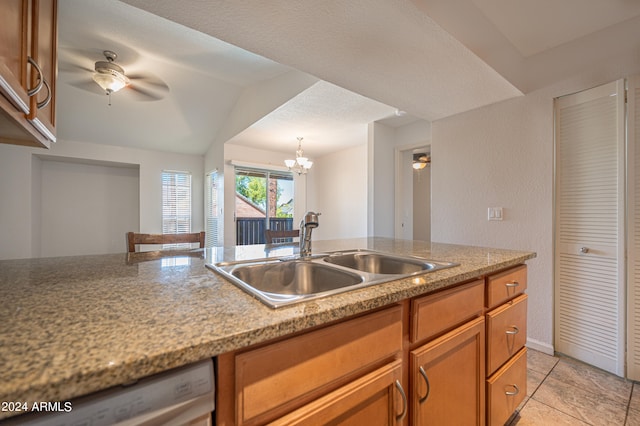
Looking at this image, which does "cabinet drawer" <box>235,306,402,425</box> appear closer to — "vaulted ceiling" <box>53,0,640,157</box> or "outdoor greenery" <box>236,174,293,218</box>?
"vaulted ceiling" <box>53,0,640,157</box>

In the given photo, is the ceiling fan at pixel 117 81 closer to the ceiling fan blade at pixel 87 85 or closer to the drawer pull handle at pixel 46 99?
the ceiling fan blade at pixel 87 85

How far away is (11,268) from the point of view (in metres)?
0.97

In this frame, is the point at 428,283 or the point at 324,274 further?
the point at 324,274

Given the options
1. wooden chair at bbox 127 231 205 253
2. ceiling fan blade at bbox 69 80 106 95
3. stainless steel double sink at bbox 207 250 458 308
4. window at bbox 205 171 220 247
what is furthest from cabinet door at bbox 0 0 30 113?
window at bbox 205 171 220 247

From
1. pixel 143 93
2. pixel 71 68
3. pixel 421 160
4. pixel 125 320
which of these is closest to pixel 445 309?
pixel 125 320

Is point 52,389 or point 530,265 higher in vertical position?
point 52,389

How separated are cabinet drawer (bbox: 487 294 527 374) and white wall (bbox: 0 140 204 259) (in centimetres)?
539

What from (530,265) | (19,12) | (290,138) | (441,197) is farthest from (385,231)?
(19,12)

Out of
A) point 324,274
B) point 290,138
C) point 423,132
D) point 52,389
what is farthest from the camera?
point 290,138

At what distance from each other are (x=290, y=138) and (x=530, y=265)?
11.0 feet

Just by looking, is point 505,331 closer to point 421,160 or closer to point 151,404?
point 151,404

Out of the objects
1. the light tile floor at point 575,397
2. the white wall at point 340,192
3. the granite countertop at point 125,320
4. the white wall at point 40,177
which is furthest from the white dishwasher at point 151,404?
the white wall at point 40,177

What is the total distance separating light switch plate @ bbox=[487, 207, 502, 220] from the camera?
220 centimetres

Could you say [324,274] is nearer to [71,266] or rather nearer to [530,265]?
[71,266]
